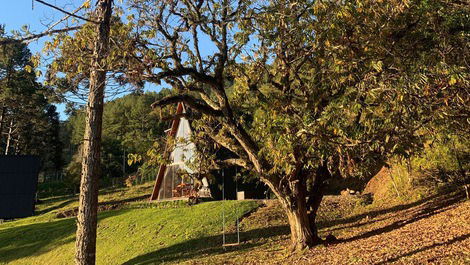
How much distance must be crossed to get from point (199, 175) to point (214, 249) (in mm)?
3478

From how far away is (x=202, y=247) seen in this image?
45.5ft

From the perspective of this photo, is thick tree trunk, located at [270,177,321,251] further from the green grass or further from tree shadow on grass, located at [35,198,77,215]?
tree shadow on grass, located at [35,198,77,215]

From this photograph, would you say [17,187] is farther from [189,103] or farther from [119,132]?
[119,132]

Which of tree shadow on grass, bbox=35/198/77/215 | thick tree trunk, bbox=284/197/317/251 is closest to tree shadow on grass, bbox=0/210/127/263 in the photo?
tree shadow on grass, bbox=35/198/77/215

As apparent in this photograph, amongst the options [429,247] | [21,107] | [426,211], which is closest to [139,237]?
[426,211]

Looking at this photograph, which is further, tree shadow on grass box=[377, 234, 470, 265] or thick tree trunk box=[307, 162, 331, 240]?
thick tree trunk box=[307, 162, 331, 240]

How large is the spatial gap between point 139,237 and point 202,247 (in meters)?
4.00

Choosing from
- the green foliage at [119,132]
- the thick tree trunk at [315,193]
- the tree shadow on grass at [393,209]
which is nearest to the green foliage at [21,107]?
the green foliage at [119,132]

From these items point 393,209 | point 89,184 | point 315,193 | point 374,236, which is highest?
point 89,184

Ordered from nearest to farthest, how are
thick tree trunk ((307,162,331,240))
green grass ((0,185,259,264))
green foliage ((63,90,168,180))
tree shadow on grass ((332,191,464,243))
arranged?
thick tree trunk ((307,162,331,240)) < tree shadow on grass ((332,191,464,243)) < green grass ((0,185,259,264)) < green foliage ((63,90,168,180))

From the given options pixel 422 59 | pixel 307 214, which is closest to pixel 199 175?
pixel 307 214

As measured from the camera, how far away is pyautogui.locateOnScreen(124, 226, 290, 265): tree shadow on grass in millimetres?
12961

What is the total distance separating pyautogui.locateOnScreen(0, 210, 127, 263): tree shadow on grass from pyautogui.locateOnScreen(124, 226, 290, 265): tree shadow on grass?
6.99 meters

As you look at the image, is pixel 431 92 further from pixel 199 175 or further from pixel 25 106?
pixel 25 106
